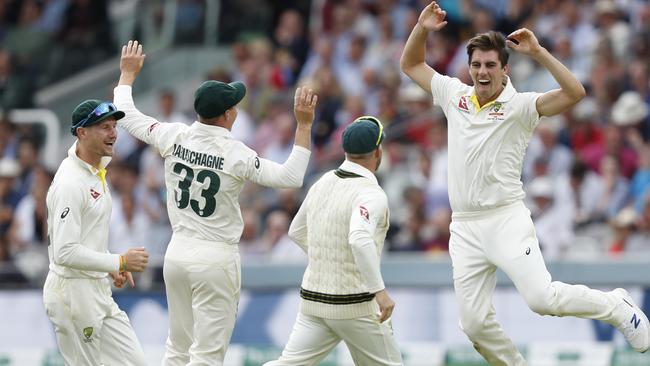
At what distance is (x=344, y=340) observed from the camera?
11188mm

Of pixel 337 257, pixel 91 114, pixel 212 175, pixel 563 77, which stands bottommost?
pixel 337 257

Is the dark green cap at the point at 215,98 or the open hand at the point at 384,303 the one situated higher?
the dark green cap at the point at 215,98

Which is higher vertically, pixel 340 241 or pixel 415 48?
pixel 415 48

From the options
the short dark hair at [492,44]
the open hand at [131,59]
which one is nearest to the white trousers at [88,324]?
the open hand at [131,59]

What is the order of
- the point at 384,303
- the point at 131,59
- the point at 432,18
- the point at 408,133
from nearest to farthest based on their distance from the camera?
the point at 384,303 < the point at 432,18 < the point at 131,59 < the point at 408,133

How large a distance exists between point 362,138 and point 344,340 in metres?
1.53

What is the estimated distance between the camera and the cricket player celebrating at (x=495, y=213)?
11.1 metres

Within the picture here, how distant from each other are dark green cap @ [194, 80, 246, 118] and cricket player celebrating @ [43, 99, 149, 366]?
0.65 meters

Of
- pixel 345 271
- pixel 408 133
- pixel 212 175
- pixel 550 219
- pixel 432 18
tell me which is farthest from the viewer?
pixel 408 133

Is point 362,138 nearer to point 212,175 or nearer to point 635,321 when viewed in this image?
point 212,175

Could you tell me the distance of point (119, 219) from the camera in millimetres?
18609

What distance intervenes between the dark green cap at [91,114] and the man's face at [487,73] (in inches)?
107

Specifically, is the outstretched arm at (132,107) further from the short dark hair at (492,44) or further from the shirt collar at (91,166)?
the short dark hair at (492,44)

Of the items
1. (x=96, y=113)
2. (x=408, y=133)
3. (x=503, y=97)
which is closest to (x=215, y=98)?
(x=96, y=113)
